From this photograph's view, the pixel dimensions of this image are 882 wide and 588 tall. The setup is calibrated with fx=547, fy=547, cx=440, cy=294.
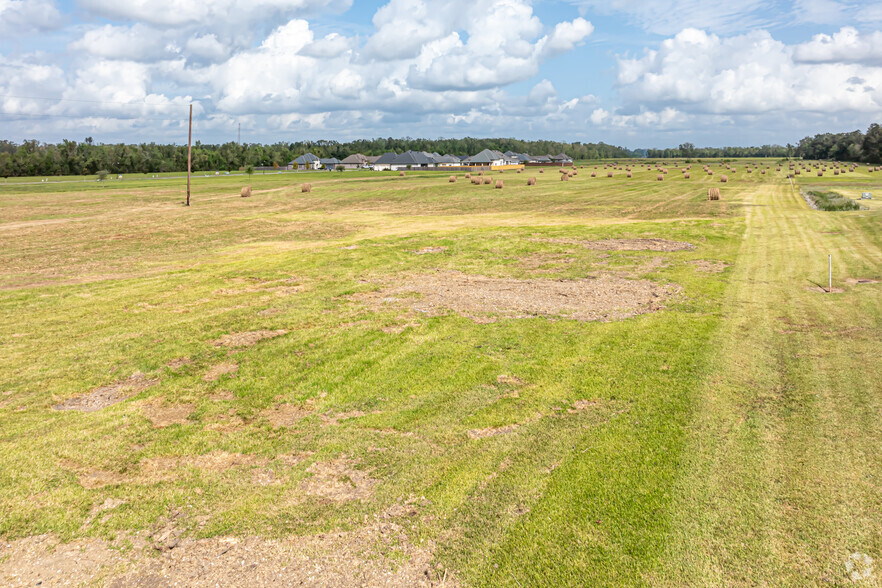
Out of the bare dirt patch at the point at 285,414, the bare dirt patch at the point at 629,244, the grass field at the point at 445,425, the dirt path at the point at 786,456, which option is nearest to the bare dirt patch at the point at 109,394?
the grass field at the point at 445,425

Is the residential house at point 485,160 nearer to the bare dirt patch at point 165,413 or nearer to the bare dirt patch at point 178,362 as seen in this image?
the bare dirt patch at point 178,362

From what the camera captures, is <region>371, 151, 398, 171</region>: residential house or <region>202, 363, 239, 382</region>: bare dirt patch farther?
<region>371, 151, 398, 171</region>: residential house

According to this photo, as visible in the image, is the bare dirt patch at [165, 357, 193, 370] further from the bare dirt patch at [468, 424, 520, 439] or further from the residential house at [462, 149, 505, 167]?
the residential house at [462, 149, 505, 167]

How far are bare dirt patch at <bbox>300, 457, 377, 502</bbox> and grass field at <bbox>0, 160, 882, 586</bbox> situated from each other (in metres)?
0.04

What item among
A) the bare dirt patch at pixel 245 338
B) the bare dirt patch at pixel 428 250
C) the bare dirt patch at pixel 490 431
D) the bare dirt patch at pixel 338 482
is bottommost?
the bare dirt patch at pixel 338 482

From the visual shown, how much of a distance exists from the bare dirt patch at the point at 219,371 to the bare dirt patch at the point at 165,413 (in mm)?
1109

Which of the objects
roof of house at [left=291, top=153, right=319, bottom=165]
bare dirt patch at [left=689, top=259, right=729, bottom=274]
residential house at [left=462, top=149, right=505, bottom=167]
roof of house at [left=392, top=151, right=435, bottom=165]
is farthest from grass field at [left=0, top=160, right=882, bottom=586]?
roof of house at [left=291, top=153, right=319, bottom=165]

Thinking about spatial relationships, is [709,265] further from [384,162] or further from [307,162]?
[307,162]

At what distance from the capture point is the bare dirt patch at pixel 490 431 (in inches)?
326

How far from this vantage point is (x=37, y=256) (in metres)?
23.0

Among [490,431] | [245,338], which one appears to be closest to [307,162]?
[245,338]

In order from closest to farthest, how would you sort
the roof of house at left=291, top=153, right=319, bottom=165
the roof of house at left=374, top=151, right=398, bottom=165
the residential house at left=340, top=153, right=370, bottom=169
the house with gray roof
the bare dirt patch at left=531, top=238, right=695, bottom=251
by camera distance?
the bare dirt patch at left=531, top=238, right=695, bottom=251 < the roof of house at left=374, top=151, right=398, bottom=165 < the residential house at left=340, top=153, right=370, bottom=169 < the house with gray roof < the roof of house at left=291, top=153, right=319, bottom=165

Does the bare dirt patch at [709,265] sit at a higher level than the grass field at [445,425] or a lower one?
higher

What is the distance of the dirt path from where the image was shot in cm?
564
